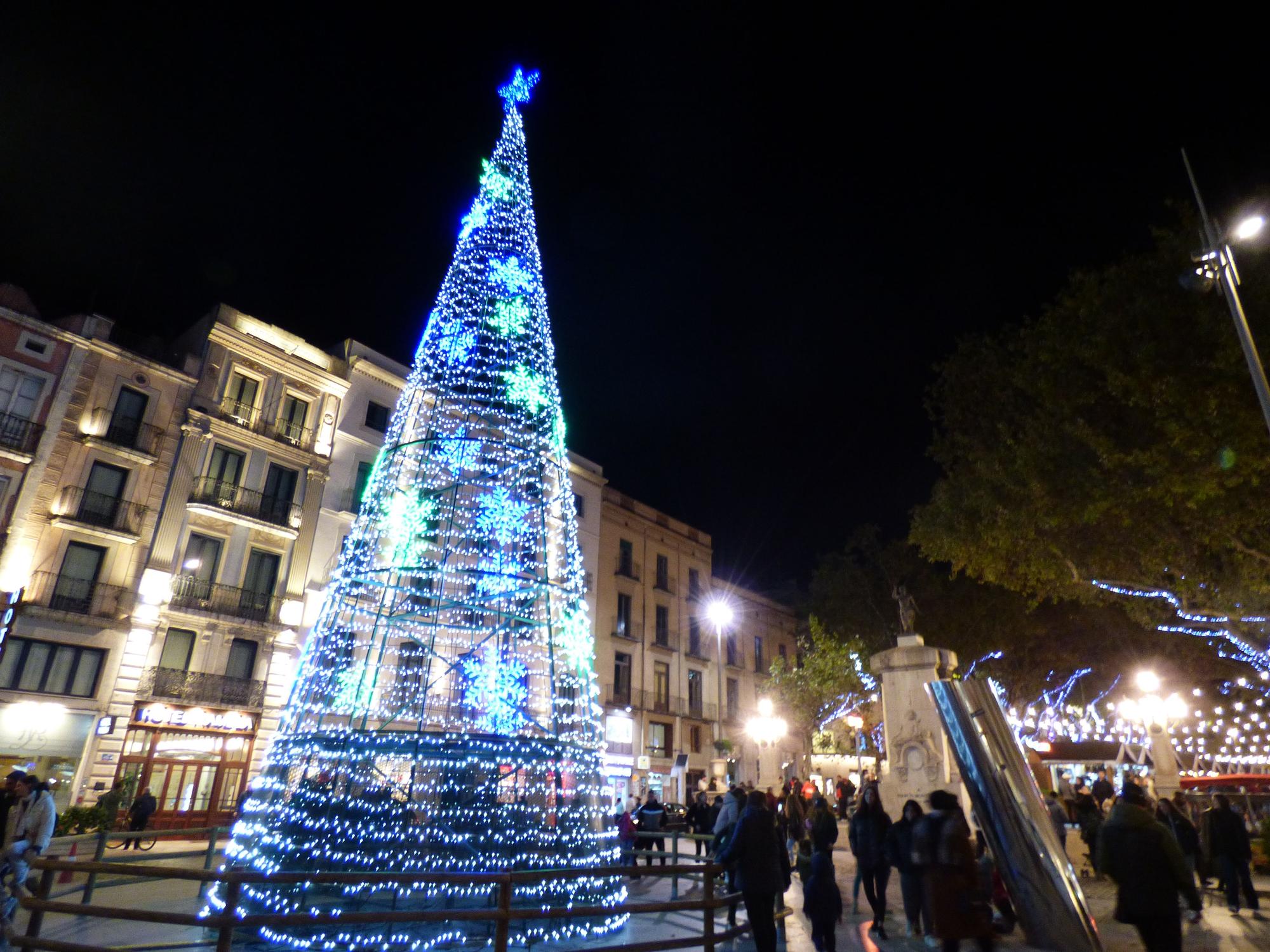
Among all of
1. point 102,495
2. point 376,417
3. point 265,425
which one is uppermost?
point 376,417

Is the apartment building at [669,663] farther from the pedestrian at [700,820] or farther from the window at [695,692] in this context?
the pedestrian at [700,820]

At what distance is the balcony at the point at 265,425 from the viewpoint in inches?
871

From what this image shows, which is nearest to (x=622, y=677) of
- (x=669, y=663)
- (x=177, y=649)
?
(x=669, y=663)

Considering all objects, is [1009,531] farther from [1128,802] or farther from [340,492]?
[340,492]

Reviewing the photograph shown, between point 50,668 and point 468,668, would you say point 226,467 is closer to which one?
point 50,668

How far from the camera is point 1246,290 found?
38.5ft

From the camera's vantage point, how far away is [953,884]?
507 cm

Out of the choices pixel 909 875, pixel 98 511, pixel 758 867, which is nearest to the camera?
pixel 758 867

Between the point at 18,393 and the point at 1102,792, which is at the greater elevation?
the point at 18,393

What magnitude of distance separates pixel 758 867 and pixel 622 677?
1022 inches

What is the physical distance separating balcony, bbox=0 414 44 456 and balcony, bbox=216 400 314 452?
4.18 metres

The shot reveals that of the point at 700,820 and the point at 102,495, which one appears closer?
the point at 700,820

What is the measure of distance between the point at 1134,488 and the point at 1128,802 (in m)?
9.61

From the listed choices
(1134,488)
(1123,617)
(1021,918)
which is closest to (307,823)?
(1021,918)
